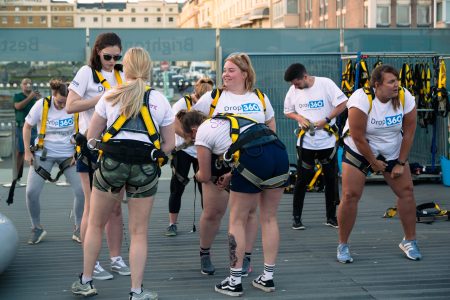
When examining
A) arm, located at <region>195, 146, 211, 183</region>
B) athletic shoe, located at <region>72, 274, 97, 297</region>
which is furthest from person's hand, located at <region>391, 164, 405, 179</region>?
athletic shoe, located at <region>72, 274, 97, 297</region>

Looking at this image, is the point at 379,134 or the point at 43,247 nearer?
the point at 379,134

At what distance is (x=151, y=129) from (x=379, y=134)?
2.32 m

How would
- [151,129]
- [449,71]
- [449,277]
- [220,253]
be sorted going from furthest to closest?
[449,71] → [220,253] → [449,277] → [151,129]

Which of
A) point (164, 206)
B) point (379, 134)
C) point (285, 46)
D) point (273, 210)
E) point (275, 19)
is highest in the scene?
point (275, 19)

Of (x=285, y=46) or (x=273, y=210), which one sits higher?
(x=285, y=46)

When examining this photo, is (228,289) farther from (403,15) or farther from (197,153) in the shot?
(403,15)

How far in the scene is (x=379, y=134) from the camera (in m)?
6.69

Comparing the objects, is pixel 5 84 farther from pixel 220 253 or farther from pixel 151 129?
pixel 151 129

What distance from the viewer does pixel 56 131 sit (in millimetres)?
7688

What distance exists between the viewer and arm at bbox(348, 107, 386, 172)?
258 inches

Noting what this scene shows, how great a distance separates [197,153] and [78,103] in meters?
1.06

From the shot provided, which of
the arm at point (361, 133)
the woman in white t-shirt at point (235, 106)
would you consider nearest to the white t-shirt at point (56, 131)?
the woman in white t-shirt at point (235, 106)

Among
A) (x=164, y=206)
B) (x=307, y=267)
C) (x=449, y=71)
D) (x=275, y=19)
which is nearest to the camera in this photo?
(x=307, y=267)

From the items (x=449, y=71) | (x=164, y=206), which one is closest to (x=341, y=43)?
(x=449, y=71)
